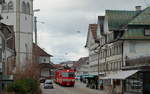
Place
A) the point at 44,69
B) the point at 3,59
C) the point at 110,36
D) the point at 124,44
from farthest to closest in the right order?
the point at 44,69 < the point at 110,36 < the point at 124,44 < the point at 3,59

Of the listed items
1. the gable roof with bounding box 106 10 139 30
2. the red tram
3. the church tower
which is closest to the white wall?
the gable roof with bounding box 106 10 139 30

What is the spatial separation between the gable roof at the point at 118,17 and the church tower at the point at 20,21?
26.0 metres

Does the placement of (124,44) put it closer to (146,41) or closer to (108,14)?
(146,41)

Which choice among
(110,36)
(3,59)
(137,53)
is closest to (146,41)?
(137,53)

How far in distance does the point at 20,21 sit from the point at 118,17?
2875 centimetres

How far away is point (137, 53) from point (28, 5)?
38.8 metres

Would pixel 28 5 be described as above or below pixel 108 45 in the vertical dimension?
above

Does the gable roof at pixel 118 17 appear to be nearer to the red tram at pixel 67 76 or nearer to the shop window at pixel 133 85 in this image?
the red tram at pixel 67 76

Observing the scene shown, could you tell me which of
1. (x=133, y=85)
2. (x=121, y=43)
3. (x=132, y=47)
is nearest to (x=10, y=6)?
(x=121, y=43)

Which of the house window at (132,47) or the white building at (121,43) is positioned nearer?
Answer: the white building at (121,43)

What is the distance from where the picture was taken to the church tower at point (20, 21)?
9650cm

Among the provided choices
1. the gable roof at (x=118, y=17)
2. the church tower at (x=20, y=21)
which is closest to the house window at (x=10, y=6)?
the church tower at (x=20, y=21)

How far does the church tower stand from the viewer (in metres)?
96.5

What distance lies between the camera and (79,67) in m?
181
